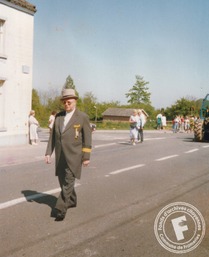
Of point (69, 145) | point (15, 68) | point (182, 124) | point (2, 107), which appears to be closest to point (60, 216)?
point (69, 145)

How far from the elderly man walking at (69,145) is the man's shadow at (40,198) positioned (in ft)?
2.03

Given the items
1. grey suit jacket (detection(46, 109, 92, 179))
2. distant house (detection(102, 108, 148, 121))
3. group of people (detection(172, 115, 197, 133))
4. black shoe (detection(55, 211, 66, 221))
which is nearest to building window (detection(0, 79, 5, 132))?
grey suit jacket (detection(46, 109, 92, 179))

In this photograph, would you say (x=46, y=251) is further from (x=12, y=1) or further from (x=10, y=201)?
(x=12, y=1)

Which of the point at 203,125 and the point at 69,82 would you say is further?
the point at 69,82

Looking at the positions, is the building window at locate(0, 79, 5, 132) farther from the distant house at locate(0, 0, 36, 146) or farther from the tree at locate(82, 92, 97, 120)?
the tree at locate(82, 92, 97, 120)

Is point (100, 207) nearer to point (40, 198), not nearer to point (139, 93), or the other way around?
point (40, 198)

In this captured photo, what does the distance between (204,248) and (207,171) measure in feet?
18.5

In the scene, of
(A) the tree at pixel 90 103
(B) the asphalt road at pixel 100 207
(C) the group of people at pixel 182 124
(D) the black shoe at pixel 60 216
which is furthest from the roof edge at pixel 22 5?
(A) the tree at pixel 90 103

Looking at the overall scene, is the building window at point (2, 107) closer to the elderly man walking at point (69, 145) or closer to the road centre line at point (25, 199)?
the road centre line at point (25, 199)

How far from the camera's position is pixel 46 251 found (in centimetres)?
408

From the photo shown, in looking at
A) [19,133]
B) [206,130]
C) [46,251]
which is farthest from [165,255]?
[206,130]

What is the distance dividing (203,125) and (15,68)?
10069 millimetres

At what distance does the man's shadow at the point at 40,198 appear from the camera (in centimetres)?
626

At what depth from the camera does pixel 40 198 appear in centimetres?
654
